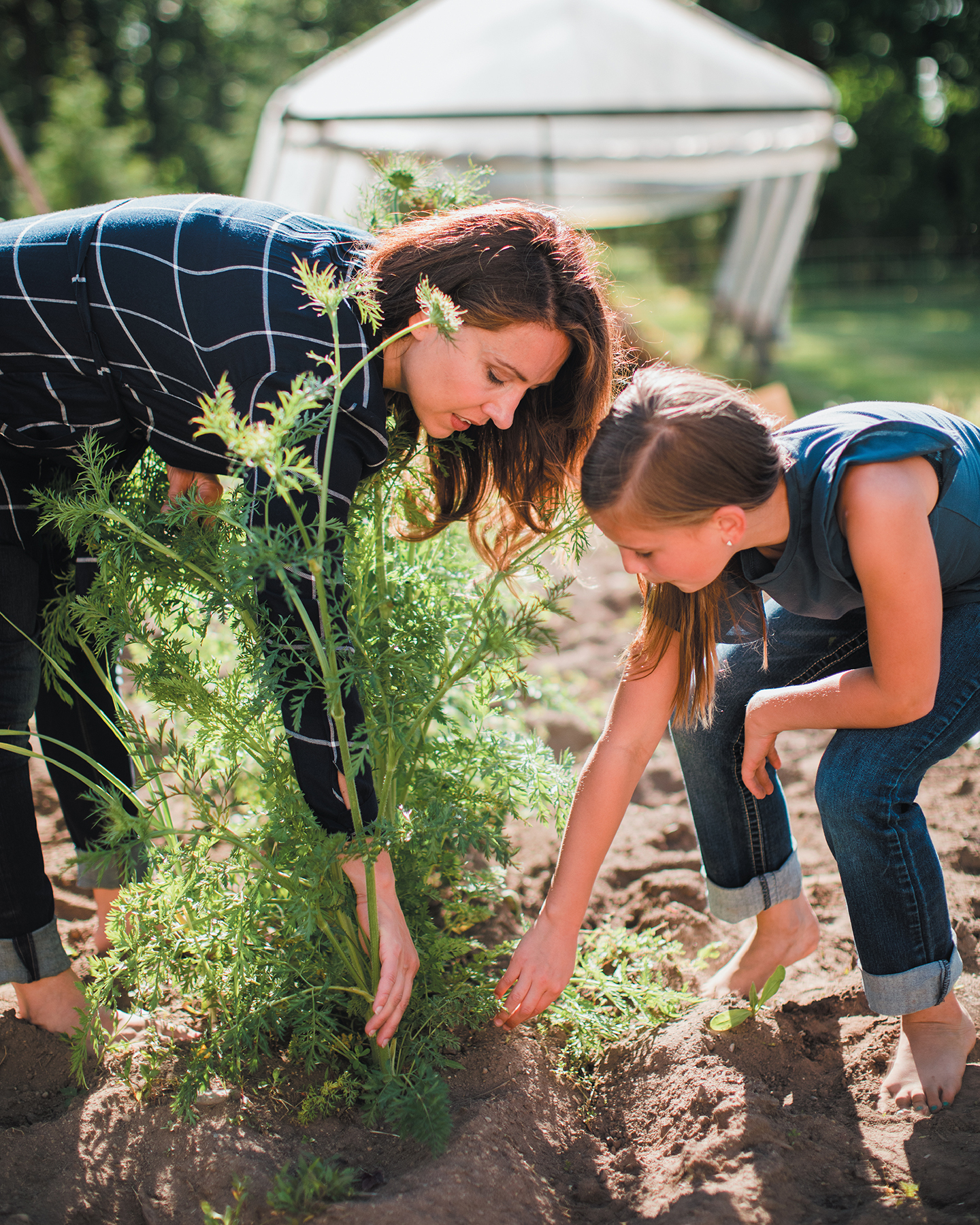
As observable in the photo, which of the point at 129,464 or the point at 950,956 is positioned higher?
the point at 129,464

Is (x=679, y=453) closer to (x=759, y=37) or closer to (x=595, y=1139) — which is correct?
(x=595, y=1139)

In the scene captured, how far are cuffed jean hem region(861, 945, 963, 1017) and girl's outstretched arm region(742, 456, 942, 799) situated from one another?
1.42 ft

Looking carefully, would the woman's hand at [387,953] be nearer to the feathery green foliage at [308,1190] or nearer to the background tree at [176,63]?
the feathery green foliage at [308,1190]

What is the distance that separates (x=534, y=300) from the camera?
1587 mm

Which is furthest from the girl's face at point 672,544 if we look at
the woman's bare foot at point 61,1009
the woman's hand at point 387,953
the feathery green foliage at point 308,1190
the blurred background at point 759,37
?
the blurred background at point 759,37

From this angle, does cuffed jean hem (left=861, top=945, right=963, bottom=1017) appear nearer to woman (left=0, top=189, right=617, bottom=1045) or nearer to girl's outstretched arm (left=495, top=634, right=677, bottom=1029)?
girl's outstretched arm (left=495, top=634, right=677, bottom=1029)

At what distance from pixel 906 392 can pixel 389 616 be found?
791 centimetres

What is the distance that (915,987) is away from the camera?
1.64 m

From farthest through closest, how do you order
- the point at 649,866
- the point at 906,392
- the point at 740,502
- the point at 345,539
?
the point at 906,392 < the point at 649,866 < the point at 740,502 < the point at 345,539

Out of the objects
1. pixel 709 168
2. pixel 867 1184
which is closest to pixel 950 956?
pixel 867 1184

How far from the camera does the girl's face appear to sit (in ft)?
5.01

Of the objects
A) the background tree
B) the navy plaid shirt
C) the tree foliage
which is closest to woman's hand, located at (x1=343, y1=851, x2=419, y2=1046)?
the navy plaid shirt

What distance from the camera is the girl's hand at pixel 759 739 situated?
5.65 ft

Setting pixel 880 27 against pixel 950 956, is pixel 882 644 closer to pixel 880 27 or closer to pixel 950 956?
pixel 950 956
